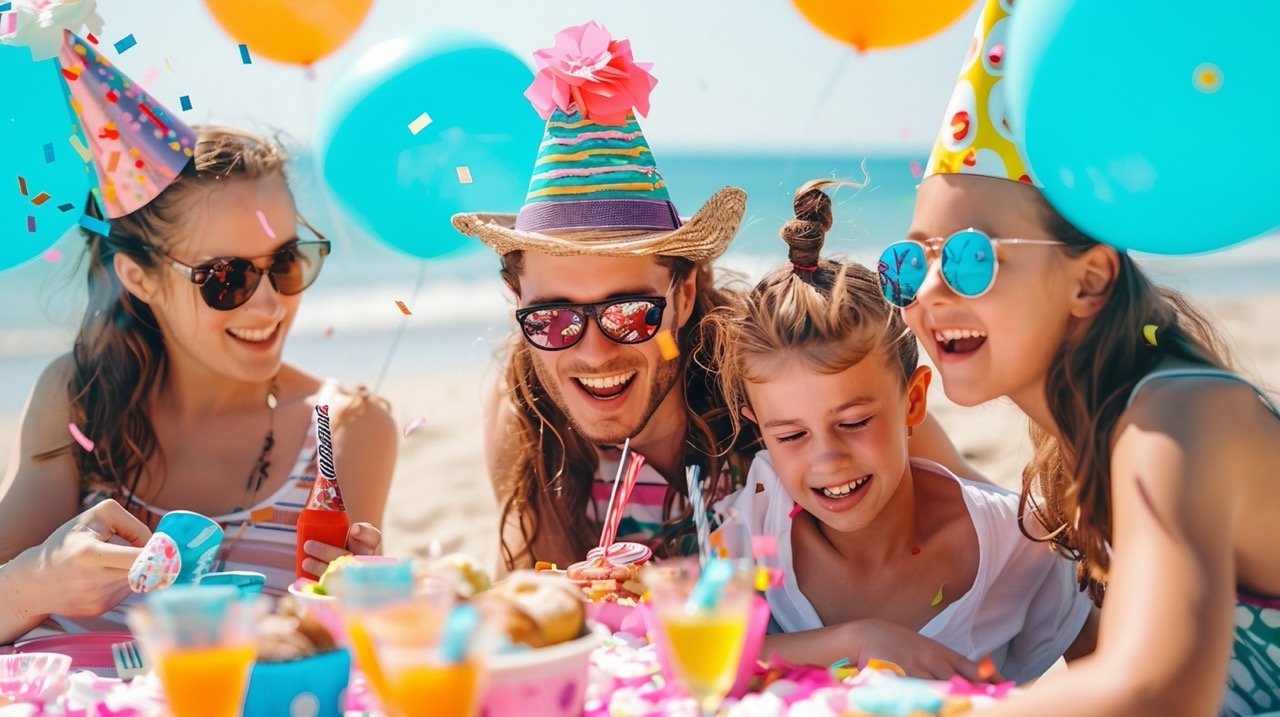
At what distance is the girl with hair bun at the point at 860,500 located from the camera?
319 cm

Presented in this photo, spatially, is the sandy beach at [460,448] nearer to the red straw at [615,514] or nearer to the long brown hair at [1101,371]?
the red straw at [615,514]

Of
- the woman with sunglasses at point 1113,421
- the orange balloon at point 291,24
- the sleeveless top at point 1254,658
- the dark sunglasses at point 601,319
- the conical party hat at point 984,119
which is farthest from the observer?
the orange balloon at point 291,24

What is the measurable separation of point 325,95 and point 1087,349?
112 inches

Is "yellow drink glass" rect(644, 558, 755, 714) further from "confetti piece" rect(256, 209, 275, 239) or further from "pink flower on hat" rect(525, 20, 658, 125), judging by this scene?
"confetti piece" rect(256, 209, 275, 239)

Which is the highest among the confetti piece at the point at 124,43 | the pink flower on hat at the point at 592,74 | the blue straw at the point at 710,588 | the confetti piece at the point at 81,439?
the confetti piece at the point at 124,43

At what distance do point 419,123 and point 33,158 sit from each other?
A: 1.15 metres

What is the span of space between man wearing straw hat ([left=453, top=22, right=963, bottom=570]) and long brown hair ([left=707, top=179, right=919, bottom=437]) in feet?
1.21

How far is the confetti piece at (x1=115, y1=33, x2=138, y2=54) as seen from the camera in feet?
Answer: 12.4

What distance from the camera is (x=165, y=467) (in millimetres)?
4047

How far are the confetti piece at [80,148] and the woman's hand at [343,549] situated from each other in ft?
4.97

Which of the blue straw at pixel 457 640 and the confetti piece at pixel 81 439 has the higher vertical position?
the confetti piece at pixel 81 439

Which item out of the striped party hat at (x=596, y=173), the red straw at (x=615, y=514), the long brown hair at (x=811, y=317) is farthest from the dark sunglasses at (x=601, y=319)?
the red straw at (x=615, y=514)

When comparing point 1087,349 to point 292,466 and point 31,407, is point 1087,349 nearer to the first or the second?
point 292,466

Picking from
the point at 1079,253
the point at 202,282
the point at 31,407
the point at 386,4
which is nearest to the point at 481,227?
the point at 202,282
